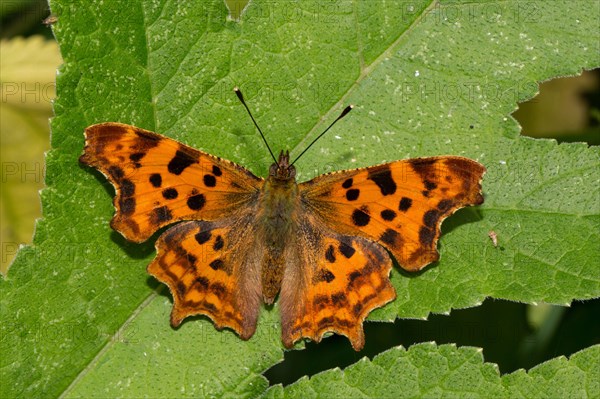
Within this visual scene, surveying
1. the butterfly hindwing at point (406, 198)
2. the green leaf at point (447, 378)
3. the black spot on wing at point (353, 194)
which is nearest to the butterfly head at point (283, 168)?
the butterfly hindwing at point (406, 198)

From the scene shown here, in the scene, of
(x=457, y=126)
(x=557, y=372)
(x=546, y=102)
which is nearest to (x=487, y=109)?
(x=457, y=126)

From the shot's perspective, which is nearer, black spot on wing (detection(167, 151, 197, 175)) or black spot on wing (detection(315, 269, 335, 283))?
black spot on wing (detection(167, 151, 197, 175))

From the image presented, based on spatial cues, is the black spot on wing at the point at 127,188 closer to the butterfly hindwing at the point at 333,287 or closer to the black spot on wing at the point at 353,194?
the butterfly hindwing at the point at 333,287

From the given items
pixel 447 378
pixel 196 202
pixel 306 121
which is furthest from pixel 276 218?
pixel 447 378

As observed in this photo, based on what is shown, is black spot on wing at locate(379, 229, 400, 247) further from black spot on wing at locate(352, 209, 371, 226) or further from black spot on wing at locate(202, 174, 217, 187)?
black spot on wing at locate(202, 174, 217, 187)

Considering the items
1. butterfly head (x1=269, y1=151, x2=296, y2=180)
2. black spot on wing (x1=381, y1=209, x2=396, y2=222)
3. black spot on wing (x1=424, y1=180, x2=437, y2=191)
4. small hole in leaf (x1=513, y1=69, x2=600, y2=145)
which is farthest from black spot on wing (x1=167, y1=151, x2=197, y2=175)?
small hole in leaf (x1=513, y1=69, x2=600, y2=145)

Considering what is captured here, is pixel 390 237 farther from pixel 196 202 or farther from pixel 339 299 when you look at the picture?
pixel 196 202

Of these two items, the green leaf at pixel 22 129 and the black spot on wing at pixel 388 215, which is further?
the green leaf at pixel 22 129
